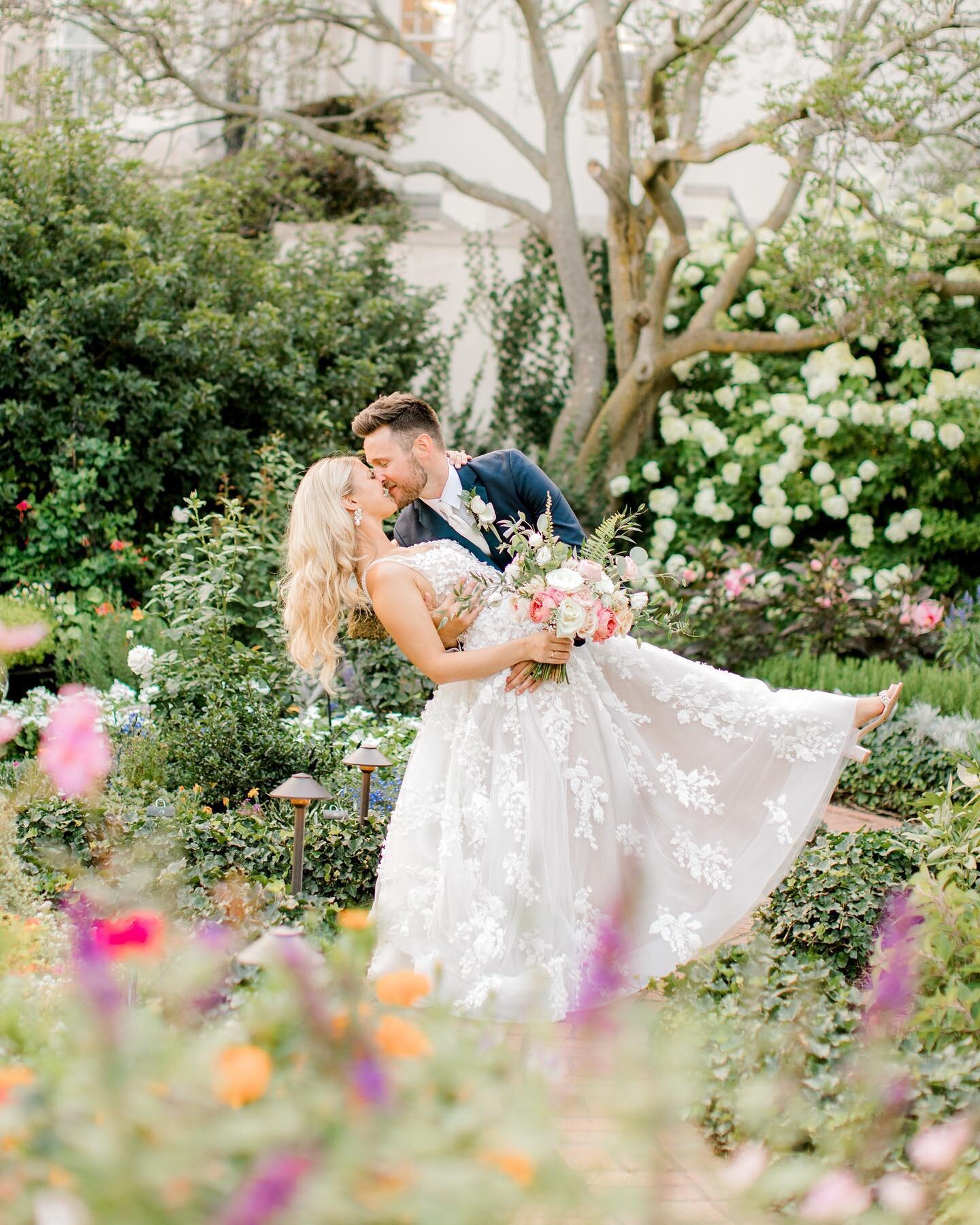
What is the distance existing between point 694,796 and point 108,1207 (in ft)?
9.33

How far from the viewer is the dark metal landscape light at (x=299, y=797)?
343cm

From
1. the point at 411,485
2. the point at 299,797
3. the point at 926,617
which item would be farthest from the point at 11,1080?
the point at 926,617

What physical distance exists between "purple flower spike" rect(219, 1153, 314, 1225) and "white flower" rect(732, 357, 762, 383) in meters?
9.52

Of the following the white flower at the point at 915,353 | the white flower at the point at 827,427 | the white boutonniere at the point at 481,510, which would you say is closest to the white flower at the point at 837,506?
the white flower at the point at 827,427

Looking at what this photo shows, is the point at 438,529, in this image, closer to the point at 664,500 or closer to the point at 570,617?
the point at 570,617

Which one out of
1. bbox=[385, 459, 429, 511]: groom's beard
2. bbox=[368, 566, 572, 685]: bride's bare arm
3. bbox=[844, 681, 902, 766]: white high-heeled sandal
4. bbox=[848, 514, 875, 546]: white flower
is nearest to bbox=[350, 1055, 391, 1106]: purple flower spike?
bbox=[368, 566, 572, 685]: bride's bare arm

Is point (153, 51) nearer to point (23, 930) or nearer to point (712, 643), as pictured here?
point (712, 643)

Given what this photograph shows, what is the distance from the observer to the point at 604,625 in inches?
133

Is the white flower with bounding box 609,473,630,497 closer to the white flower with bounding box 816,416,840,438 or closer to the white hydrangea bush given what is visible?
the white hydrangea bush

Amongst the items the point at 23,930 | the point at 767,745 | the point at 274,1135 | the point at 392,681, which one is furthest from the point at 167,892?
the point at 392,681

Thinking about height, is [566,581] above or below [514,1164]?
below

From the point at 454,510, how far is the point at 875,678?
369 cm

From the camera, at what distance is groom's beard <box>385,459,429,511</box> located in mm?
3746

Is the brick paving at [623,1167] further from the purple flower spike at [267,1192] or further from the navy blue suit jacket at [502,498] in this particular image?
the navy blue suit jacket at [502,498]
